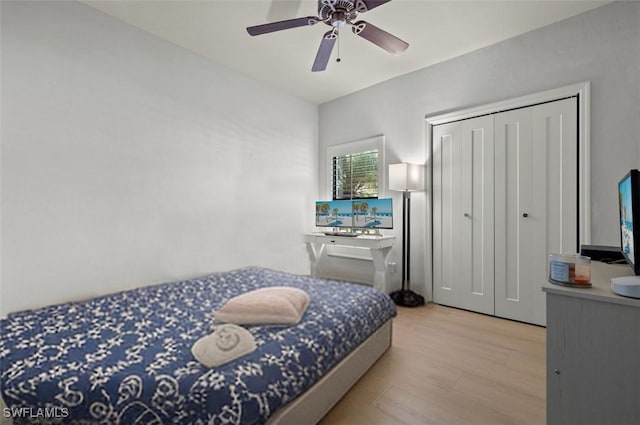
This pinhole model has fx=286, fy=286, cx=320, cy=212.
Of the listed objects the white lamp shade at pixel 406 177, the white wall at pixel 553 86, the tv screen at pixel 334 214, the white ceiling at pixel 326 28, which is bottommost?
the tv screen at pixel 334 214

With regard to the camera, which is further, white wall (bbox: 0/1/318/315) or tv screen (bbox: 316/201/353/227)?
tv screen (bbox: 316/201/353/227)

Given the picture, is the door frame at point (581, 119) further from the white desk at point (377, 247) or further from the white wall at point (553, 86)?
the white desk at point (377, 247)

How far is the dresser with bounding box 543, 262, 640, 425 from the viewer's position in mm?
937

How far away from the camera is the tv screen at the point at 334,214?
3.84 meters

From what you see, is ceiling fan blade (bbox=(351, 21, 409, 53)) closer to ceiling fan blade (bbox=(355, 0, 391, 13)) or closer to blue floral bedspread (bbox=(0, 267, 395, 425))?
ceiling fan blade (bbox=(355, 0, 391, 13))

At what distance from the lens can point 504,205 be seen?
2.81 m

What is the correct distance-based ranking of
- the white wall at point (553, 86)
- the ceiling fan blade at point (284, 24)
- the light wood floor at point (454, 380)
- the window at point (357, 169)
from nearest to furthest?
the light wood floor at point (454, 380) < the ceiling fan blade at point (284, 24) < the white wall at point (553, 86) < the window at point (357, 169)

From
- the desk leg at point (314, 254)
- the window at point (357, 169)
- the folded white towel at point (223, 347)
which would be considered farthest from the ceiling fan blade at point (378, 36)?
the desk leg at point (314, 254)

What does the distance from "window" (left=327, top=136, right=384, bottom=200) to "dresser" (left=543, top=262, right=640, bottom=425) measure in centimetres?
283

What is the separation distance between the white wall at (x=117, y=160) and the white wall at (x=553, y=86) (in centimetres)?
177

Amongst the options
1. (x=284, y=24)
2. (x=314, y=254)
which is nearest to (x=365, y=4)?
(x=284, y=24)

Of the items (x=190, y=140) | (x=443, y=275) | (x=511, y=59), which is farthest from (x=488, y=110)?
(x=190, y=140)

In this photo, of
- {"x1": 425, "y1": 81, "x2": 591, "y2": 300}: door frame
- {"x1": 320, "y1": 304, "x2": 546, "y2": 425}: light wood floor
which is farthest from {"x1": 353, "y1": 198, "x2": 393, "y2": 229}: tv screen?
{"x1": 425, "y1": 81, "x2": 591, "y2": 300}: door frame

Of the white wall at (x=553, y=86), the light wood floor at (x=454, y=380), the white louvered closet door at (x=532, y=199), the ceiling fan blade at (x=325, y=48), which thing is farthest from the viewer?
the white louvered closet door at (x=532, y=199)
